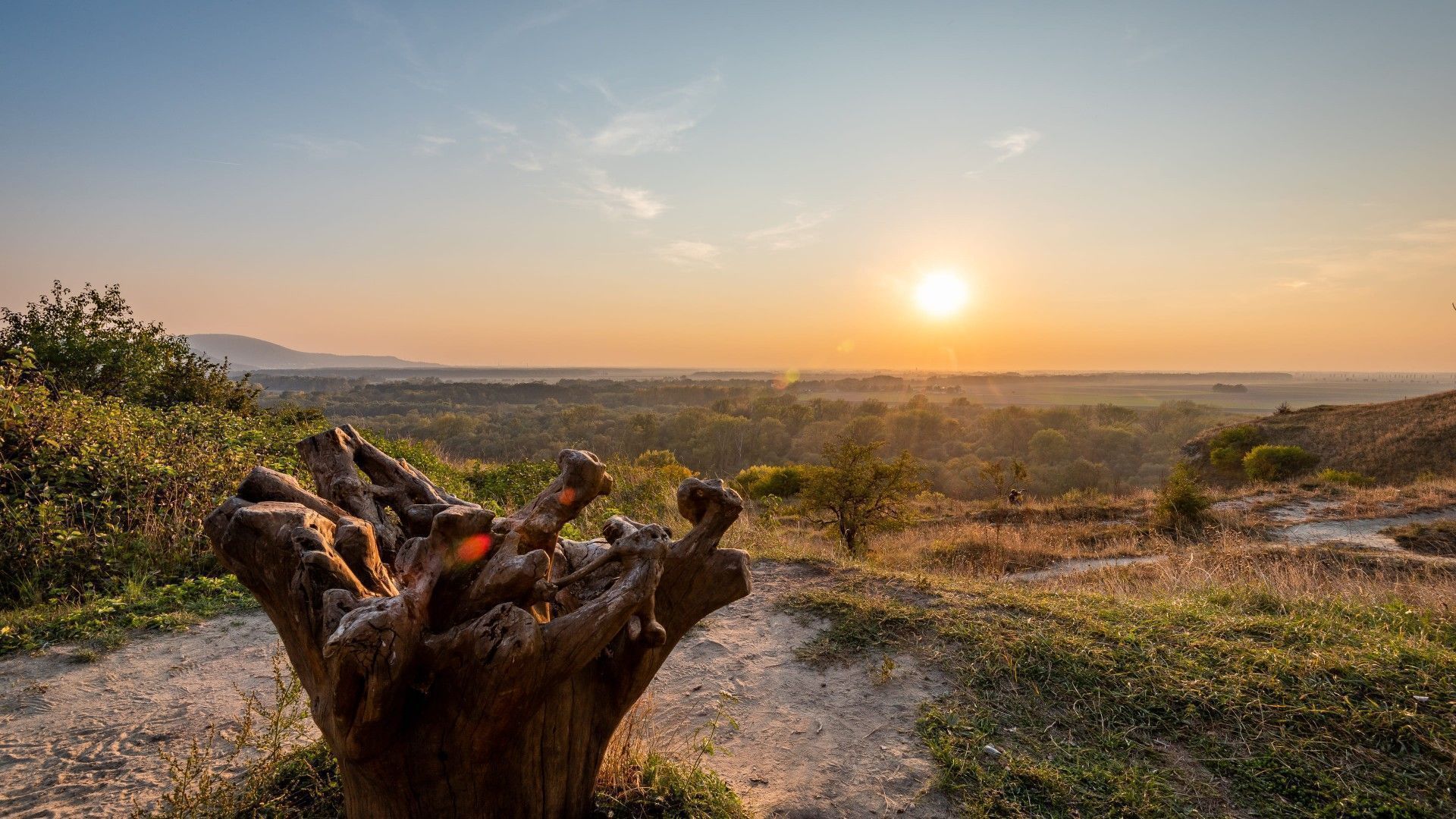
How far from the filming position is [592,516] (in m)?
10.3

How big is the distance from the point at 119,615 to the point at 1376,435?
38487mm

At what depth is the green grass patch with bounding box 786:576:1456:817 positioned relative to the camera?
3.09 metres

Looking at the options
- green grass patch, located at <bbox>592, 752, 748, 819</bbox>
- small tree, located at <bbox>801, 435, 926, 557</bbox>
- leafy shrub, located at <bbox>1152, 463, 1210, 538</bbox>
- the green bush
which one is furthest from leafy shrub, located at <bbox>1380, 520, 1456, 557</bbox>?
green grass patch, located at <bbox>592, 752, 748, 819</bbox>

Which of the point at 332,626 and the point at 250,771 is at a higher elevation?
the point at 332,626

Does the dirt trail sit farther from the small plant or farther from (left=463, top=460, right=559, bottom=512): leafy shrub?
(left=463, top=460, right=559, bottom=512): leafy shrub

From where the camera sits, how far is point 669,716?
4.25 metres

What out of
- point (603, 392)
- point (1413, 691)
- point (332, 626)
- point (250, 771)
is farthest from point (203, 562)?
point (603, 392)

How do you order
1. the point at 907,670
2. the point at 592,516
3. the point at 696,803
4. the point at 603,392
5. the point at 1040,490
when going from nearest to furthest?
the point at 696,803 < the point at 907,670 < the point at 592,516 < the point at 1040,490 < the point at 603,392

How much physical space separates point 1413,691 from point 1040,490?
4223 centimetres

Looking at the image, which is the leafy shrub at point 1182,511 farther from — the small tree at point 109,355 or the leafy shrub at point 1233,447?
the small tree at point 109,355

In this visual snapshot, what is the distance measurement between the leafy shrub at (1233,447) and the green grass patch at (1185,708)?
2853 centimetres

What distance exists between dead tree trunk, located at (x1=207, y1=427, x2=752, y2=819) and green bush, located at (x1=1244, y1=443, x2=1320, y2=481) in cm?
3041

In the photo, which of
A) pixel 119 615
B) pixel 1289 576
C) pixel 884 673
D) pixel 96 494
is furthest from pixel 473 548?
pixel 1289 576

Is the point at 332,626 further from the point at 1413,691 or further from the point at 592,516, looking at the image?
the point at 592,516
